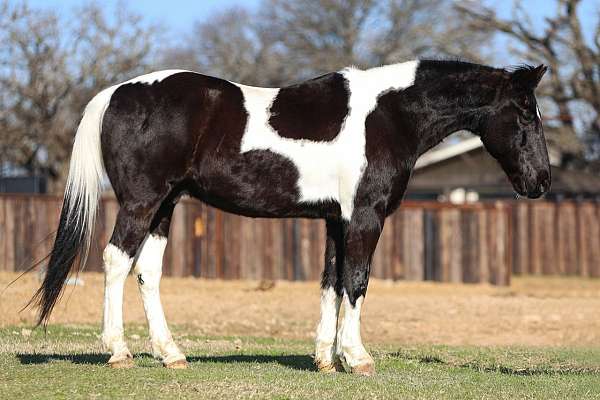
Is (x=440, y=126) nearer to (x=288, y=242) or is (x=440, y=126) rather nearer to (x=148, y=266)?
(x=148, y=266)

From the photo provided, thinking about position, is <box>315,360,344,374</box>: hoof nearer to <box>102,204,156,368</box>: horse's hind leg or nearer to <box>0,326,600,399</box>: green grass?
<box>0,326,600,399</box>: green grass

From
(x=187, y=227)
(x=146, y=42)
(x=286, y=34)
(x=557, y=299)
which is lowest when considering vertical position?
(x=557, y=299)

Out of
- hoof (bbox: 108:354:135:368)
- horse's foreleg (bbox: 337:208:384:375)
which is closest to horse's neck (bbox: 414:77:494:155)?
horse's foreleg (bbox: 337:208:384:375)

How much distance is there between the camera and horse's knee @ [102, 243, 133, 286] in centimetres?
828

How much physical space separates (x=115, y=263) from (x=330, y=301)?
1.92m

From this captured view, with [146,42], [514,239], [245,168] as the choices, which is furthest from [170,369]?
[146,42]

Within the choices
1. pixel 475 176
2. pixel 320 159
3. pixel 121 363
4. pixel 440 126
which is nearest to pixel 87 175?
pixel 121 363

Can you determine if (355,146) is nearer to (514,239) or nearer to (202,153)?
(202,153)

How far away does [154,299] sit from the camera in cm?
870

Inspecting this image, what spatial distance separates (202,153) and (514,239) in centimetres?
2323

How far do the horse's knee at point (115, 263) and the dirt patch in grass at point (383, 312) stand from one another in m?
4.50

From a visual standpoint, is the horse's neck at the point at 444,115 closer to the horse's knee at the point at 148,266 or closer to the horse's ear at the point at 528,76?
the horse's ear at the point at 528,76

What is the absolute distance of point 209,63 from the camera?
55.9 metres

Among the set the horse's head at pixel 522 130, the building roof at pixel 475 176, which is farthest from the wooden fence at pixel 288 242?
the horse's head at pixel 522 130
